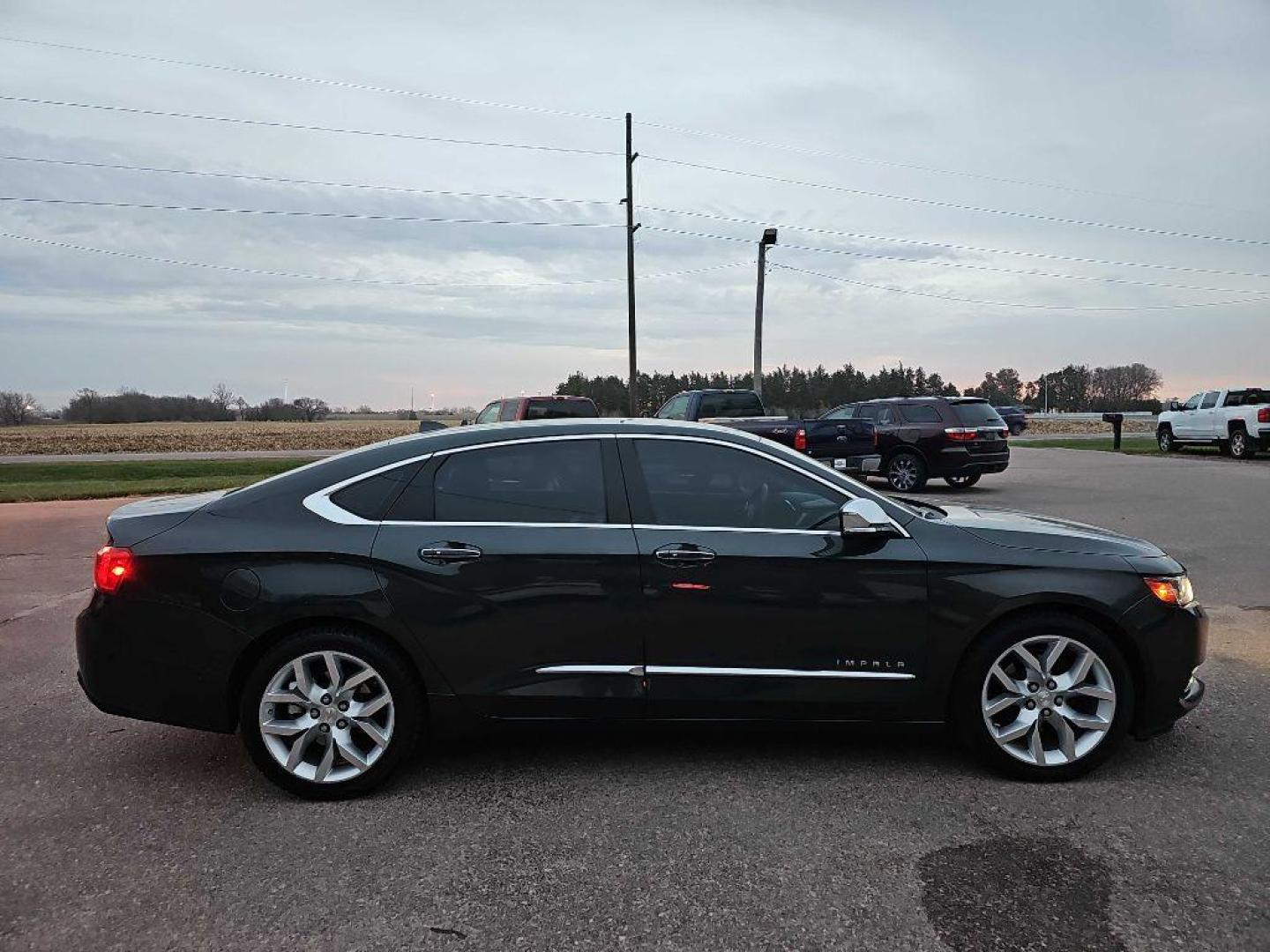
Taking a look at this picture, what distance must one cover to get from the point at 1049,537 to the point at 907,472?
521 inches

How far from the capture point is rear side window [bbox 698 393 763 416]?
1661cm

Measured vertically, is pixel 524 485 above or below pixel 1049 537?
above

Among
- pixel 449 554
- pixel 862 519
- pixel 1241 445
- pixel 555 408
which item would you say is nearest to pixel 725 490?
pixel 862 519

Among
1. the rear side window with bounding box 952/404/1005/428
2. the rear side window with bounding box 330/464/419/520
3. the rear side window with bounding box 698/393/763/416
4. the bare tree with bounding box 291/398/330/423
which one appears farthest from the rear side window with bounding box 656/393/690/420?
the bare tree with bounding box 291/398/330/423

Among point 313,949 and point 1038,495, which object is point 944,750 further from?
point 1038,495

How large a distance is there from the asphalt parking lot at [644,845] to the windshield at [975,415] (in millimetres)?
12041

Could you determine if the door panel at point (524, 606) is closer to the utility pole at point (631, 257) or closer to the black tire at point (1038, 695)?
the black tire at point (1038, 695)

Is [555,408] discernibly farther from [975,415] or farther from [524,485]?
[524,485]

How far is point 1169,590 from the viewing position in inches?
154

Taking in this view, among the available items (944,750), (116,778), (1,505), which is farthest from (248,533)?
(1,505)

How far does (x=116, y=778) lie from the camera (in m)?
4.00

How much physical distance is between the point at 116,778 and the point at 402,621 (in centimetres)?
153

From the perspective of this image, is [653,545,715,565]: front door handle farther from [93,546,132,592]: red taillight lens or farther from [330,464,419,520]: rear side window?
[93,546,132,592]: red taillight lens

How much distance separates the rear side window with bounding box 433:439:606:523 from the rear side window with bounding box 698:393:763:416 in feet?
41.1
